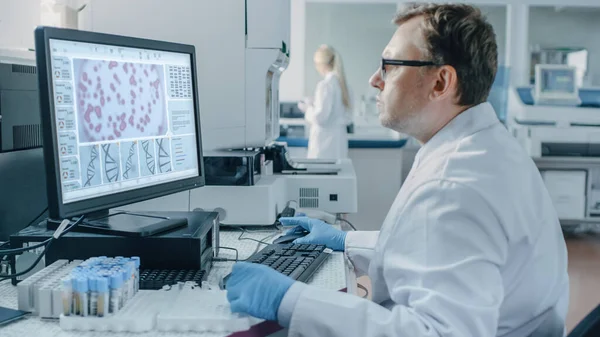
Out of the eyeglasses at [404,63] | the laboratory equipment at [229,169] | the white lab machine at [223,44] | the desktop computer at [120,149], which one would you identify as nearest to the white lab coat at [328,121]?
the white lab machine at [223,44]

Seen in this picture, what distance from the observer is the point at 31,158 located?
150 cm

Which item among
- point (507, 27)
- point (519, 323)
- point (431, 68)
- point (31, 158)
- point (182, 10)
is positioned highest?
point (507, 27)

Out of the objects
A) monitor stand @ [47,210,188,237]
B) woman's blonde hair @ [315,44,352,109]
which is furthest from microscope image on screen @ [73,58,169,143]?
woman's blonde hair @ [315,44,352,109]

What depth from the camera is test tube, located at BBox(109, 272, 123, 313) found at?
3.10 feet

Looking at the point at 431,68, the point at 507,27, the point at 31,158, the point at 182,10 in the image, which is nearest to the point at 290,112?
the point at 507,27

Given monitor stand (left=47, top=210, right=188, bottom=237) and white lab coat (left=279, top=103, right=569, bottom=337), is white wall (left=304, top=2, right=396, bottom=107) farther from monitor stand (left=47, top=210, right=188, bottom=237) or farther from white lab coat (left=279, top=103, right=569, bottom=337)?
white lab coat (left=279, top=103, right=569, bottom=337)

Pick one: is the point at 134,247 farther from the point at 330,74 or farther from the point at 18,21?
the point at 330,74

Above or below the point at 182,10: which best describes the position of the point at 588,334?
below

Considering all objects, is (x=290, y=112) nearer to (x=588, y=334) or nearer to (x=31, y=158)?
(x=31, y=158)

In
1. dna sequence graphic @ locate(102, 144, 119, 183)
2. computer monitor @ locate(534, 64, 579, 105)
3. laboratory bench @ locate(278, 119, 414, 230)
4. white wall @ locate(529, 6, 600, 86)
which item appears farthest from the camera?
white wall @ locate(529, 6, 600, 86)

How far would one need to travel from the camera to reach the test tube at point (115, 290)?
944 millimetres

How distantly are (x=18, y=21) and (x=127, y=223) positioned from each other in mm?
857

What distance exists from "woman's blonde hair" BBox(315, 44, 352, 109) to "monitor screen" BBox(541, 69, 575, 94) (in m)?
1.49

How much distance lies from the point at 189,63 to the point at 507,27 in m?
6.57
